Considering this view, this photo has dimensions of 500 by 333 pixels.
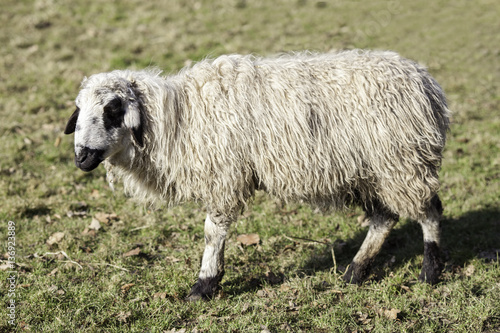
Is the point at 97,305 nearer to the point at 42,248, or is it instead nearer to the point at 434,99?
the point at 42,248

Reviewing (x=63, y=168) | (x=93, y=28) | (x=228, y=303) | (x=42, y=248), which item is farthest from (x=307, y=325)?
(x=93, y=28)

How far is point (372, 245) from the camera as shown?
461cm

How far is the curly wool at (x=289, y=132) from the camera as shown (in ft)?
13.3

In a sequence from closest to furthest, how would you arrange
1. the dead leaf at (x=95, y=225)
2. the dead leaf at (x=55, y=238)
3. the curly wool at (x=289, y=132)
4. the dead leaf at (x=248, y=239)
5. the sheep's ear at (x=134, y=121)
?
the sheep's ear at (x=134, y=121), the curly wool at (x=289, y=132), the dead leaf at (x=55, y=238), the dead leaf at (x=248, y=239), the dead leaf at (x=95, y=225)

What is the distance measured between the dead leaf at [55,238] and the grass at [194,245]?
3cm

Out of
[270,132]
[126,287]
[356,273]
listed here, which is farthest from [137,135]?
[356,273]

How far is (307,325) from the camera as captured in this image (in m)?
3.95

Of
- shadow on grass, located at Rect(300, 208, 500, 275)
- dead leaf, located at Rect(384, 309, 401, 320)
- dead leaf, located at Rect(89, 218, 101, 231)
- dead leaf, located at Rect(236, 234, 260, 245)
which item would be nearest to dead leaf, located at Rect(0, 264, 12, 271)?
dead leaf, located at Rect(89, 218, 101, 231)

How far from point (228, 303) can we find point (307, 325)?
70 cm

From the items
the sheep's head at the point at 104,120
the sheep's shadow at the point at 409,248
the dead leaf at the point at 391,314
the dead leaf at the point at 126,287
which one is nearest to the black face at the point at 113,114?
the sheep's head at the point at 104,120

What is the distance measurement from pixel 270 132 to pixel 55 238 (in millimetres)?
2607

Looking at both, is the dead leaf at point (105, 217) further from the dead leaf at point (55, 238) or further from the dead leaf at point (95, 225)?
the dead leaf at point (55, 238)

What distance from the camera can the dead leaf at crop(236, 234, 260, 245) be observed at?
204 inches

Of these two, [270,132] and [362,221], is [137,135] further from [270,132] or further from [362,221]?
[362,221]
